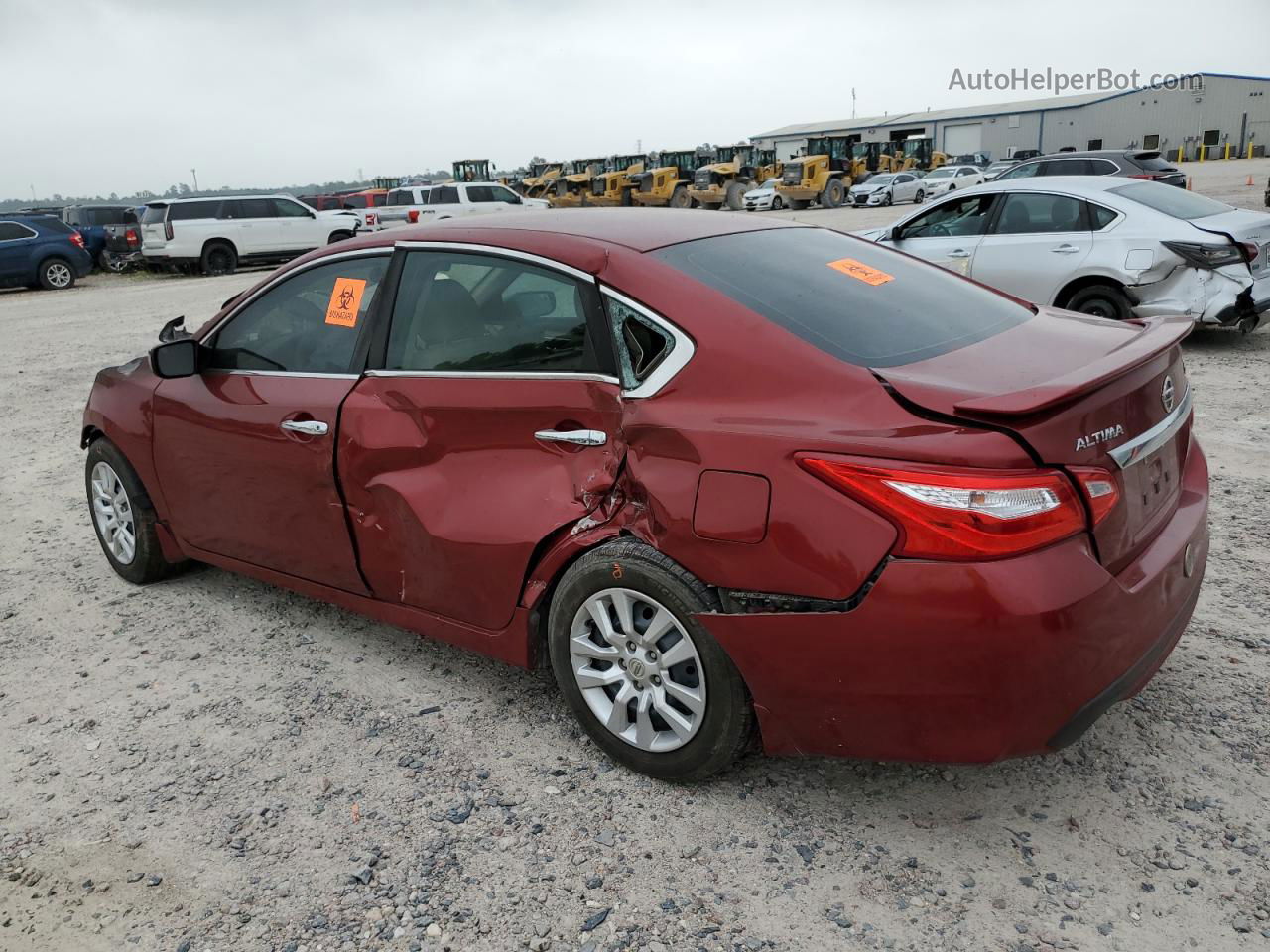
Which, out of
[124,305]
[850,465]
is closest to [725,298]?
[850,465]

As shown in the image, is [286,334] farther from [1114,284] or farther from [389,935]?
[1114,284]

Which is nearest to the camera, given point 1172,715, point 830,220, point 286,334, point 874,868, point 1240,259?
point 874,868

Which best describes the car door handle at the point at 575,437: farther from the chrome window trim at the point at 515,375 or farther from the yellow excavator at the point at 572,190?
the yellow excavator at the point at 572,190

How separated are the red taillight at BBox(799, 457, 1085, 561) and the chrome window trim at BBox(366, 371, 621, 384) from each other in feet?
2.91

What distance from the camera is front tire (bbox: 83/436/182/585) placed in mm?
4418

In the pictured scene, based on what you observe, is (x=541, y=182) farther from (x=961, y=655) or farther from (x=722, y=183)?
(x=961, y=655)

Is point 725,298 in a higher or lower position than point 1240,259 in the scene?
higher

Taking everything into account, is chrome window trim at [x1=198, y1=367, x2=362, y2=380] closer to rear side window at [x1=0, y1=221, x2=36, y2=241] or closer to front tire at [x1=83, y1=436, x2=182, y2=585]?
front tire at [x1=83, y1=436, x2=182, y2=585]

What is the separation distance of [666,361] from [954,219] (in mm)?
7066

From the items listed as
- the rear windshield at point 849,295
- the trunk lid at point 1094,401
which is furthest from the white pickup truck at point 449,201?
the trunk lid at point 1094,401

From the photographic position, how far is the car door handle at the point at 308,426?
3.45m

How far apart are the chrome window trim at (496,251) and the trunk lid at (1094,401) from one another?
95 centimetres

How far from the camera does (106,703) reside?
3.62 meters

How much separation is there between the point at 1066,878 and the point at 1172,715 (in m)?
0.91
